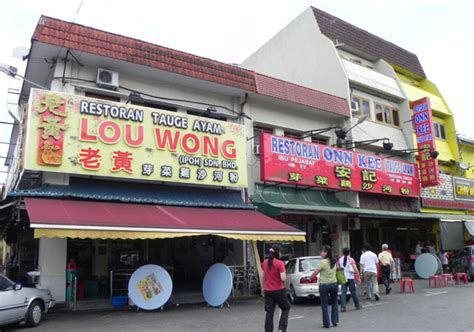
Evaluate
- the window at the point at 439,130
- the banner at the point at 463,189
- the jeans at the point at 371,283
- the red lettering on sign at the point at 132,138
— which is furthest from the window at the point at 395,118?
the red lettering on sign at the point at 132,138

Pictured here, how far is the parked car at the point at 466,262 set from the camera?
19.9 m

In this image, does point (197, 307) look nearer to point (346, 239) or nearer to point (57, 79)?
point (57, 79)

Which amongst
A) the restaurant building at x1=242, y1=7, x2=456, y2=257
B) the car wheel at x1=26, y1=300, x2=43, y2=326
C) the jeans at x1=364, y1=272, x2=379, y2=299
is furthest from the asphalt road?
the restaurant building at x1=242, y1=7, x2=456, y2=257

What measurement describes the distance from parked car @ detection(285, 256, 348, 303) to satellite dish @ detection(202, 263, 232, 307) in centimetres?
220

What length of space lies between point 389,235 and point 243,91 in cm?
1431

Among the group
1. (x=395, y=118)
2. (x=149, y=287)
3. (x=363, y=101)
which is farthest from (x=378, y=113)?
(x=149, y=287)

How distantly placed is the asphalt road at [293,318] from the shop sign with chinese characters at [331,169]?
532cm

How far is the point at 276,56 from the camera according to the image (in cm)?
2597

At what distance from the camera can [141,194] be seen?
13.9 meters

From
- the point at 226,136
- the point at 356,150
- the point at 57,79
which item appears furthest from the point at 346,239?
the point at 57,79

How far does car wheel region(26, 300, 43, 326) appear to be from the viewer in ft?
32.7

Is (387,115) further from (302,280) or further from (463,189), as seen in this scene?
(302,280)

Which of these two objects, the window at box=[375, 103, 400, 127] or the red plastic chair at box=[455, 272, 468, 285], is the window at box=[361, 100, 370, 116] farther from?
the red plastic chair at box=[455, 272, 468, 285]

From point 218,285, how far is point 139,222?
3.32 metres
